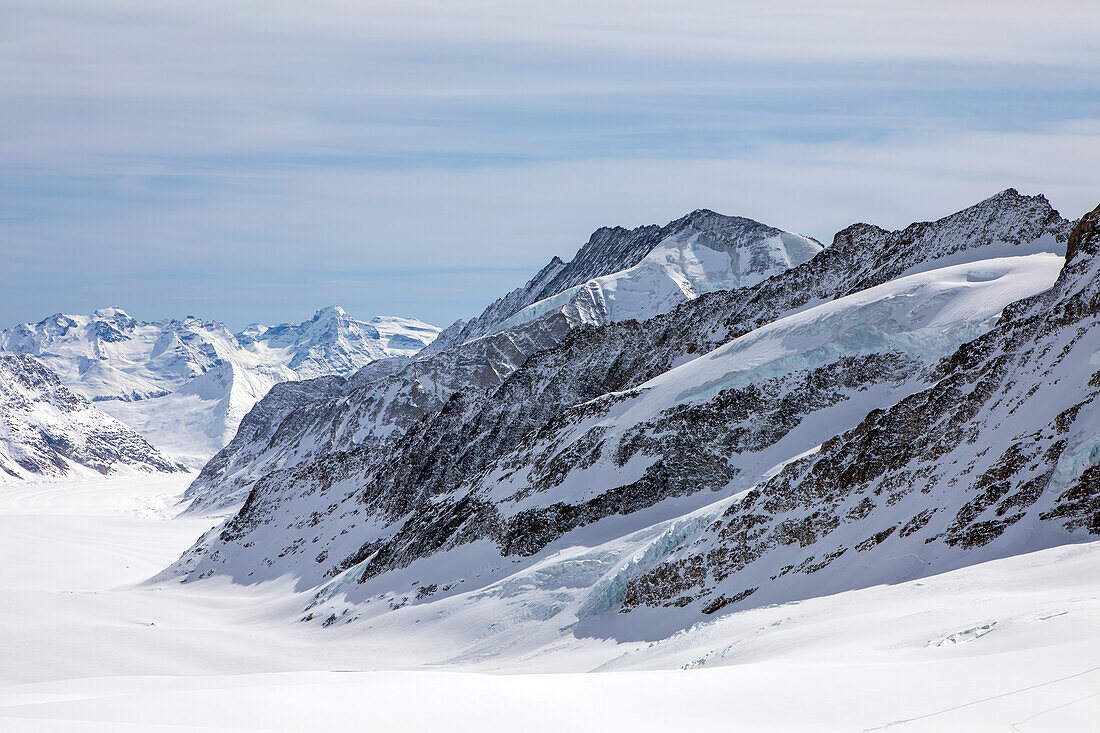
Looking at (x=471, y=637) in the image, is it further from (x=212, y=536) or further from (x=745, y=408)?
(x=212, y=536)

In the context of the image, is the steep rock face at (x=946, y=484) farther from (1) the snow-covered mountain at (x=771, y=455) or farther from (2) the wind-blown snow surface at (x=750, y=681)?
(2) the wind-blown snow surface at (x=750, y=681)

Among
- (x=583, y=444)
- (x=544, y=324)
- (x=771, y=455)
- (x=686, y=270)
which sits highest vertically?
(x=686, y=270)

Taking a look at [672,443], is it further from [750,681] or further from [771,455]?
[750,681]

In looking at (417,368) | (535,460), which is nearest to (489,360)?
(417,368)

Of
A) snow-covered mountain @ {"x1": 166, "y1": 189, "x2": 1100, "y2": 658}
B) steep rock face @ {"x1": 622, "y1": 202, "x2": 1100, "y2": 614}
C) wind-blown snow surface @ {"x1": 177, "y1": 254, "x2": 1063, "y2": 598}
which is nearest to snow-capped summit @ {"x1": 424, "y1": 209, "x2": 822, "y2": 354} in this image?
snow-covered mountain @ {"x1": 166, "y1": 189, "x2": 1100, "y2": 658}

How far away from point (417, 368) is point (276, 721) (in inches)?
5587

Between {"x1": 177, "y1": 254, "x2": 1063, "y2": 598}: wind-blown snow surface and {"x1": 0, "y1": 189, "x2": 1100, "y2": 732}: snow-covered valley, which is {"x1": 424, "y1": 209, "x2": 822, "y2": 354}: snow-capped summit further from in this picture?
{"x1": 177, "y1": 254, "x2": 1063, "y2": 598}: wind-blown snow surface

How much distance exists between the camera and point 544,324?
6142 inches

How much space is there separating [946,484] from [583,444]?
30612 millimetres

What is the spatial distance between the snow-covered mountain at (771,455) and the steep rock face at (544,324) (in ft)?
172

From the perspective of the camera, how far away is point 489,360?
5901 inches

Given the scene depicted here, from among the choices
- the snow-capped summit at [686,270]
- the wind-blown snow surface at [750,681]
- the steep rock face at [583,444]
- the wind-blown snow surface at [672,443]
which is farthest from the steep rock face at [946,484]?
the snow-capped summit at [686,270]

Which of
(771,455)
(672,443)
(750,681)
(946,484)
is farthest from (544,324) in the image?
(750,681)

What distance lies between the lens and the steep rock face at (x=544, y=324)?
150 m
